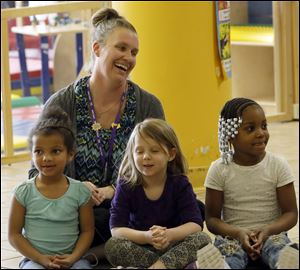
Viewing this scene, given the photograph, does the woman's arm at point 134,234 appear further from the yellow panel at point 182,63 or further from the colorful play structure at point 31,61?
the colorful play structure at point 31,61

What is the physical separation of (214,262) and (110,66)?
1404 millimetres

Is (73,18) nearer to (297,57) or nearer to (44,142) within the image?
(297,57)

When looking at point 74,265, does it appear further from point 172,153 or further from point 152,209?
point 172,153

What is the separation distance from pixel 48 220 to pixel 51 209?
0.04m

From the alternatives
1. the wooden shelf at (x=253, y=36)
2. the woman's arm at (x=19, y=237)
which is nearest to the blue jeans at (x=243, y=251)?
the woman's arm at (x=19, y=237)

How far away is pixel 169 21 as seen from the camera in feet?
20.5

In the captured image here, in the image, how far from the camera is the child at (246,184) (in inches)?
136

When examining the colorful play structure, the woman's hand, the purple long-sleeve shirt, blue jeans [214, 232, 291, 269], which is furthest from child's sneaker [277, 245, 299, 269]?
the colorful play structure

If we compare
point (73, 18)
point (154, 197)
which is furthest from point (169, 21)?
point (154, 197)

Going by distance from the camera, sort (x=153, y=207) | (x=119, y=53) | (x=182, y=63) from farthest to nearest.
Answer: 1. (x=182, y=63)
2. (x=119, y=53)
3. (x=153, y=207)

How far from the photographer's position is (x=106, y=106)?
400 centimetres

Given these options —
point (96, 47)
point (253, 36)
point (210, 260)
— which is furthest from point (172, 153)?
point (253, 36)

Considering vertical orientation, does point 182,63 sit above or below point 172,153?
below

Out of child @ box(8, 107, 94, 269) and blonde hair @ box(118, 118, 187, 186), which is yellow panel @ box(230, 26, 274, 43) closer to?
blonde hair @ box(118, 118, 187, 186)
